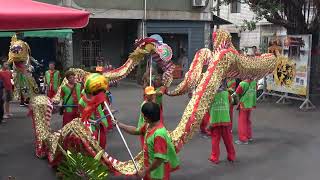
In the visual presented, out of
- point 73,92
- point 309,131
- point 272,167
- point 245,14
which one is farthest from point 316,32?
point 245,14

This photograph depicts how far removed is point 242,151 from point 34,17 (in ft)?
18.3

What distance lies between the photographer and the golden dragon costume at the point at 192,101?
242 inches

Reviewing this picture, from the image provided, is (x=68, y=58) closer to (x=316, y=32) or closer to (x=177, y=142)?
(x=316, y=32)

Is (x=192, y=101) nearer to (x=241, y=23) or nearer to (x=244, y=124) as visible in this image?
(x=244, y=124)

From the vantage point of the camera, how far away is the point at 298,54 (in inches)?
565

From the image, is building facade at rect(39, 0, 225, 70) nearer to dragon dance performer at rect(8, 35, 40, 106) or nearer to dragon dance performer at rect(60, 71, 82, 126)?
dragon dance performer at rect(8, 35, 40, 106)

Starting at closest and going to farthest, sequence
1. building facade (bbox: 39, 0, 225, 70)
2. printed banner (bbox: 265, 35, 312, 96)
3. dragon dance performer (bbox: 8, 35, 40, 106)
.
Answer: dragon dance performer (bbox: 8, 35, 40, 106) < printed banner (bbox: 265, 35, 312, 96) < building facade (bbox: 39, 0, 225, 70)

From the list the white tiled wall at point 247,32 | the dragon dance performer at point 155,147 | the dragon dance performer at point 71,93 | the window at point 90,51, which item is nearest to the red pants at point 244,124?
the dragon dance performer at point 71,93

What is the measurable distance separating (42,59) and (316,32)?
505 inches

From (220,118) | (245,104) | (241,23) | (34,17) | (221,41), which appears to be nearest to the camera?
(34,17)

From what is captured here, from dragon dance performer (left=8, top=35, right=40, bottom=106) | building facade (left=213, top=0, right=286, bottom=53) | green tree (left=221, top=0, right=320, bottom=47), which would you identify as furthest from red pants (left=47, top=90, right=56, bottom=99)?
building facade (left=213, top=0, right=286, bottom=53)

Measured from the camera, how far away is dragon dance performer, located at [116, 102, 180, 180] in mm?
4492

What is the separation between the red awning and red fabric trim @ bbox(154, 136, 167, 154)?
4.60ft

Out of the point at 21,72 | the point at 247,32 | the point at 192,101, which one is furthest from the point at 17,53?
the point at 247,32
